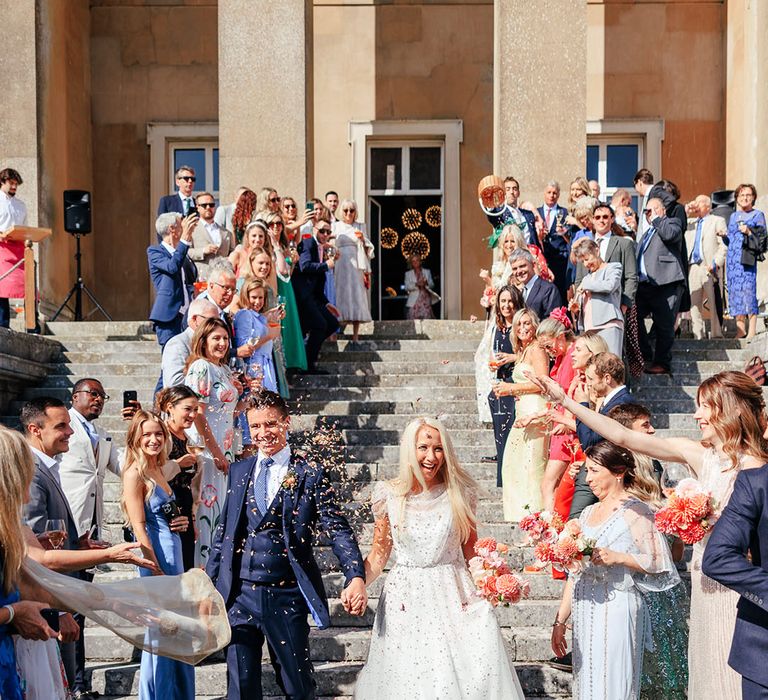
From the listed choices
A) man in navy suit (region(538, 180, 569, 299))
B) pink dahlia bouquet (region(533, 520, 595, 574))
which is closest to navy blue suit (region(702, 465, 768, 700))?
pink dahlia bouquet (region(533, 520, 595, 574))

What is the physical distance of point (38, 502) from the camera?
6695mm

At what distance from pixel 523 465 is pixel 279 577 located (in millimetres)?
3288

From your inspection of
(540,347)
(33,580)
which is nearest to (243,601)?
(33,580)

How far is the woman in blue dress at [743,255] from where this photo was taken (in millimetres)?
14242

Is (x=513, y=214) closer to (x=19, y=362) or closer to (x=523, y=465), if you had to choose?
(x=523, y=465)

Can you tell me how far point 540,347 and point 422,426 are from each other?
3188mm

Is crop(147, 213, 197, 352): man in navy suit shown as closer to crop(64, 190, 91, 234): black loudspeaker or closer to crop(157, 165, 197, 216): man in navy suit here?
crop(157, 165, 197, 216): man in navy suit

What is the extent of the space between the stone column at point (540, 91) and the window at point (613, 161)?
4.27m

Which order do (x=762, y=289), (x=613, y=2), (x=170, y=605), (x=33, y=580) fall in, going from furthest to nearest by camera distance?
(x=613, y=2)
(x=762, y=289)
(x=170, y=605)
(x=33, y=580)

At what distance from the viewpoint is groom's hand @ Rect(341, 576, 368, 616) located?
21.7 ft

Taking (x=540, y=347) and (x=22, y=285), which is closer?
(x=540, y=347)

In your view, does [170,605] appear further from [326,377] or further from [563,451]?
A: [326,377]

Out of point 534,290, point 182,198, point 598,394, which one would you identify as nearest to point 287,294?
point 182,198

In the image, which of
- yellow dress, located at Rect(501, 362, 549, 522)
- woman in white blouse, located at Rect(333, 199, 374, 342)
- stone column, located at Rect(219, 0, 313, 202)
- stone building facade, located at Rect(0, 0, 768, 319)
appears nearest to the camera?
yellow dress, located at Rect(501, 362, 549, 522)
